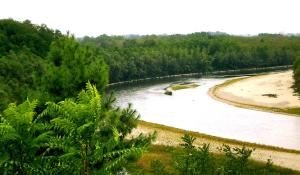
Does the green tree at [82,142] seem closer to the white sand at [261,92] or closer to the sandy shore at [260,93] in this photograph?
the sandy shore at [260,93]

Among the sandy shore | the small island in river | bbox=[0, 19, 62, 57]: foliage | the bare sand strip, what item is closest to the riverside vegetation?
the bare sand strip

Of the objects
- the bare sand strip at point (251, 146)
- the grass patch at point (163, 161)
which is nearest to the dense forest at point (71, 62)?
the grass patch at point (163, 161)

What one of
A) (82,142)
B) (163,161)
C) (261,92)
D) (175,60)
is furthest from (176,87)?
(82,142)

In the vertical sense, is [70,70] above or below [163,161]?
above

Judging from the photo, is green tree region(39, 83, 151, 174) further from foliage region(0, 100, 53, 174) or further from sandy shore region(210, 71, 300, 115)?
→ sandy shore region(210, 71, 300, 115)

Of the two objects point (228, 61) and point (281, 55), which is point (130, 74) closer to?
point (228, 61)

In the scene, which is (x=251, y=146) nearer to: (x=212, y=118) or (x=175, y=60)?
(x=212, y=118)
